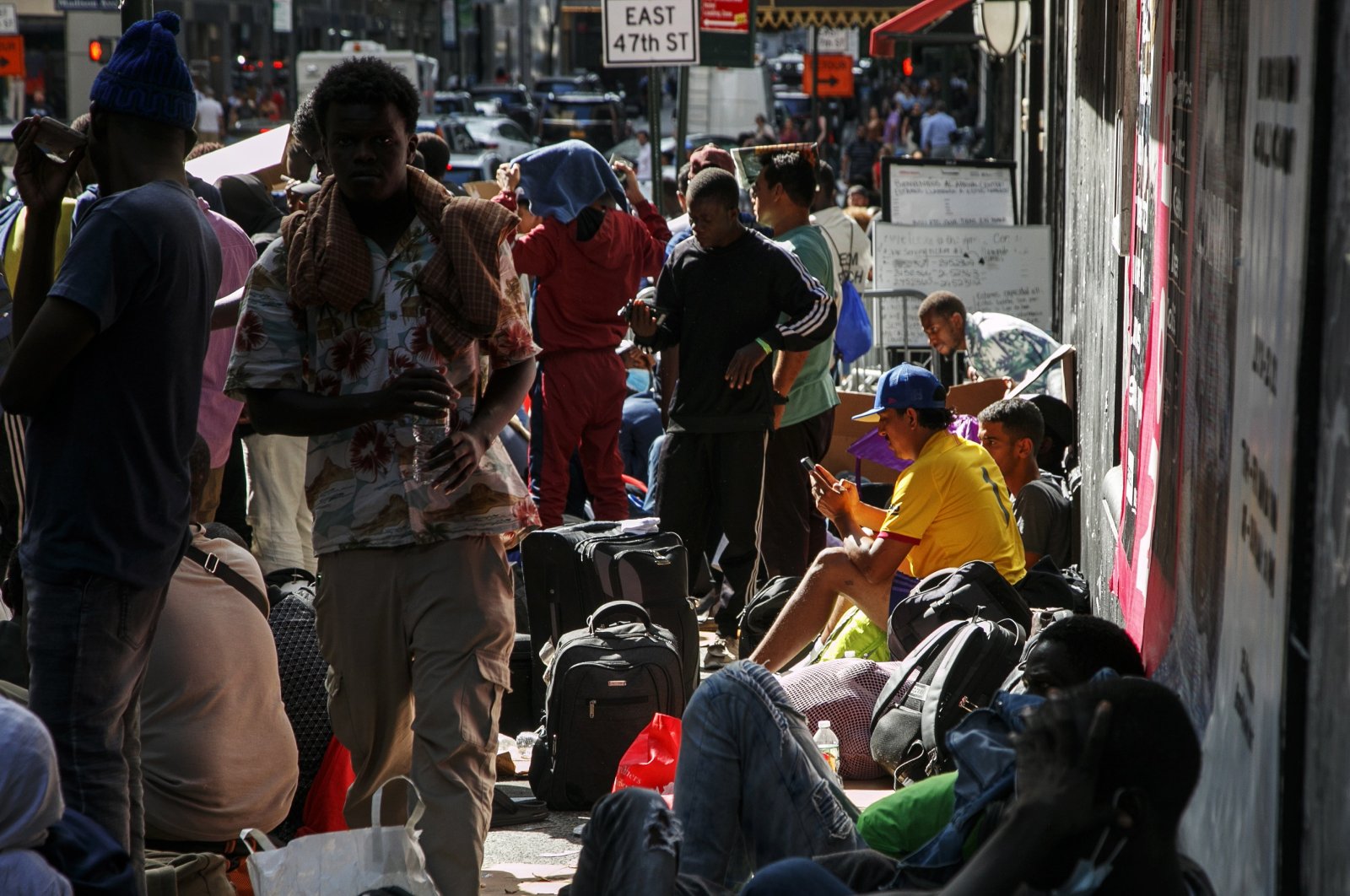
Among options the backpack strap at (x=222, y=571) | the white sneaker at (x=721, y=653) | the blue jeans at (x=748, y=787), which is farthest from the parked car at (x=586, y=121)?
the blue jeans at (x=748, y=787)

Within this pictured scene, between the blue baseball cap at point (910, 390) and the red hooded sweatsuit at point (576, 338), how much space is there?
2.23 metres

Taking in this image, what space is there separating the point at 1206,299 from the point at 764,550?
3.98m

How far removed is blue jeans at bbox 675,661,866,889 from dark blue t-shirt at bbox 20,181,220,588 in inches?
46.3

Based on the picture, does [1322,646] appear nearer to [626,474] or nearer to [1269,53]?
[1269,53]

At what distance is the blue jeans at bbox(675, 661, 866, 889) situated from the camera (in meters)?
3.58

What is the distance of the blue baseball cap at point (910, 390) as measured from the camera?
19.0 feet

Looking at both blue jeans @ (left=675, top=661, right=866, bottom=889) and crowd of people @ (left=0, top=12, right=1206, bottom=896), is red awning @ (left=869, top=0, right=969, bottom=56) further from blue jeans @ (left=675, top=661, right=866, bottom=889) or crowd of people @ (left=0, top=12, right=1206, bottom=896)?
blue jeans @ (left=675, top=661, right=866, bottom=889)

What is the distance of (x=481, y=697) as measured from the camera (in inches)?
148

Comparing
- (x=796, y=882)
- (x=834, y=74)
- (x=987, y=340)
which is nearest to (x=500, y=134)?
(x=834, y=74)

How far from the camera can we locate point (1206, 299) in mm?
3396

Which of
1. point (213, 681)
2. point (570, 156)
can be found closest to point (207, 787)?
A: point (213, 681)

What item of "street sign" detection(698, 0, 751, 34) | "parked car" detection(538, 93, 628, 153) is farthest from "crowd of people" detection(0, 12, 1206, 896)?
"parked car" detection(538, 93, 628, 153)

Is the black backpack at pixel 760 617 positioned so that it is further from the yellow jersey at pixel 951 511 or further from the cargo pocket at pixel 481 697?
the cargo pocket at pixel 481 697

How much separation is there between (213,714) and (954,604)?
227cm
